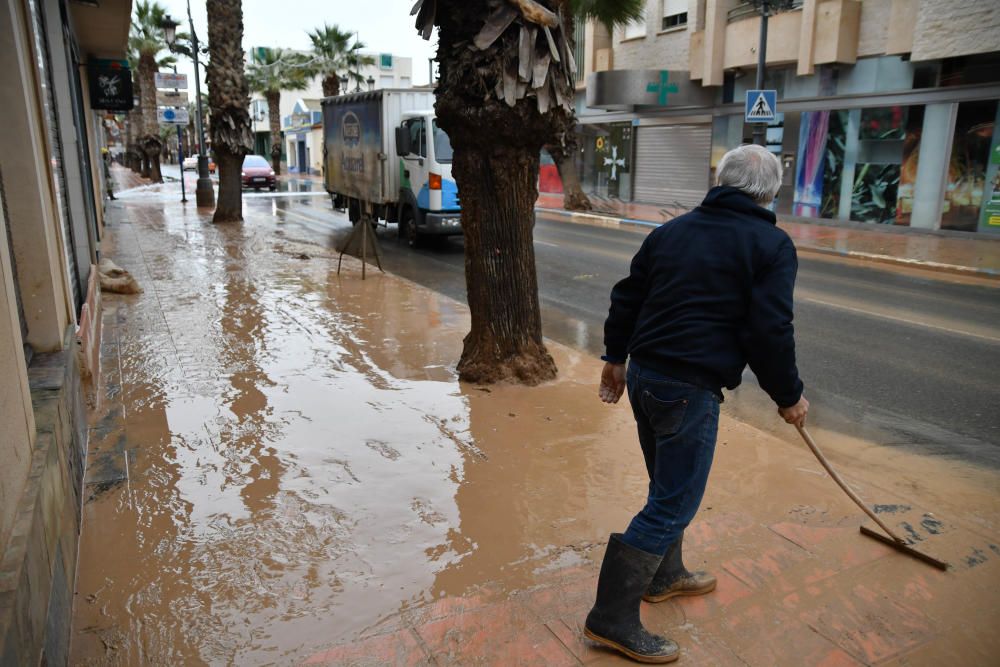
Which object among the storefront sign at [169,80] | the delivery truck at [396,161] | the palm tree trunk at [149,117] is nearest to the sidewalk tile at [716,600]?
the delivery truck at [396,161]

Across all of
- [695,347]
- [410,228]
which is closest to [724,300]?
[695,347]

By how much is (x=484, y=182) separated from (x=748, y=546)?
3.56m

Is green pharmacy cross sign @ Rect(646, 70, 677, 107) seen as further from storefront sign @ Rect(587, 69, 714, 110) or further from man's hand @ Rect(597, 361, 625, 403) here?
man's hand @ Rect(597, 361, 625, 403)

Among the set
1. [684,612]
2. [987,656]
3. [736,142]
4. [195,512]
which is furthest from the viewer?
[736,142]

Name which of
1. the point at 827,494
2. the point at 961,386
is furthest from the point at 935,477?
the point at 961,386

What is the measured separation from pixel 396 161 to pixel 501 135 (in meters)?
10.3

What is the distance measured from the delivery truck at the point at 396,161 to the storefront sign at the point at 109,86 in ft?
14.9

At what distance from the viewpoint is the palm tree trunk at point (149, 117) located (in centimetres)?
4012

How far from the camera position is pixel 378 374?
649 cm

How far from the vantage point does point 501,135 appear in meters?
5.85

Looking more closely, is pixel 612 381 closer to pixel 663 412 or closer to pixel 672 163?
pixel 663 412

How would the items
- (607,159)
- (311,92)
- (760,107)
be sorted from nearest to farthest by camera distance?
(760,107), (607,159), (311,92)

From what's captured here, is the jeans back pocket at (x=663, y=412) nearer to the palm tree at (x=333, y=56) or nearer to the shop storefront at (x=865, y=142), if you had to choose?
the shop storefront at (x=865, y=142)

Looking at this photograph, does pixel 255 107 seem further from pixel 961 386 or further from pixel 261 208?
pixel 961 386
